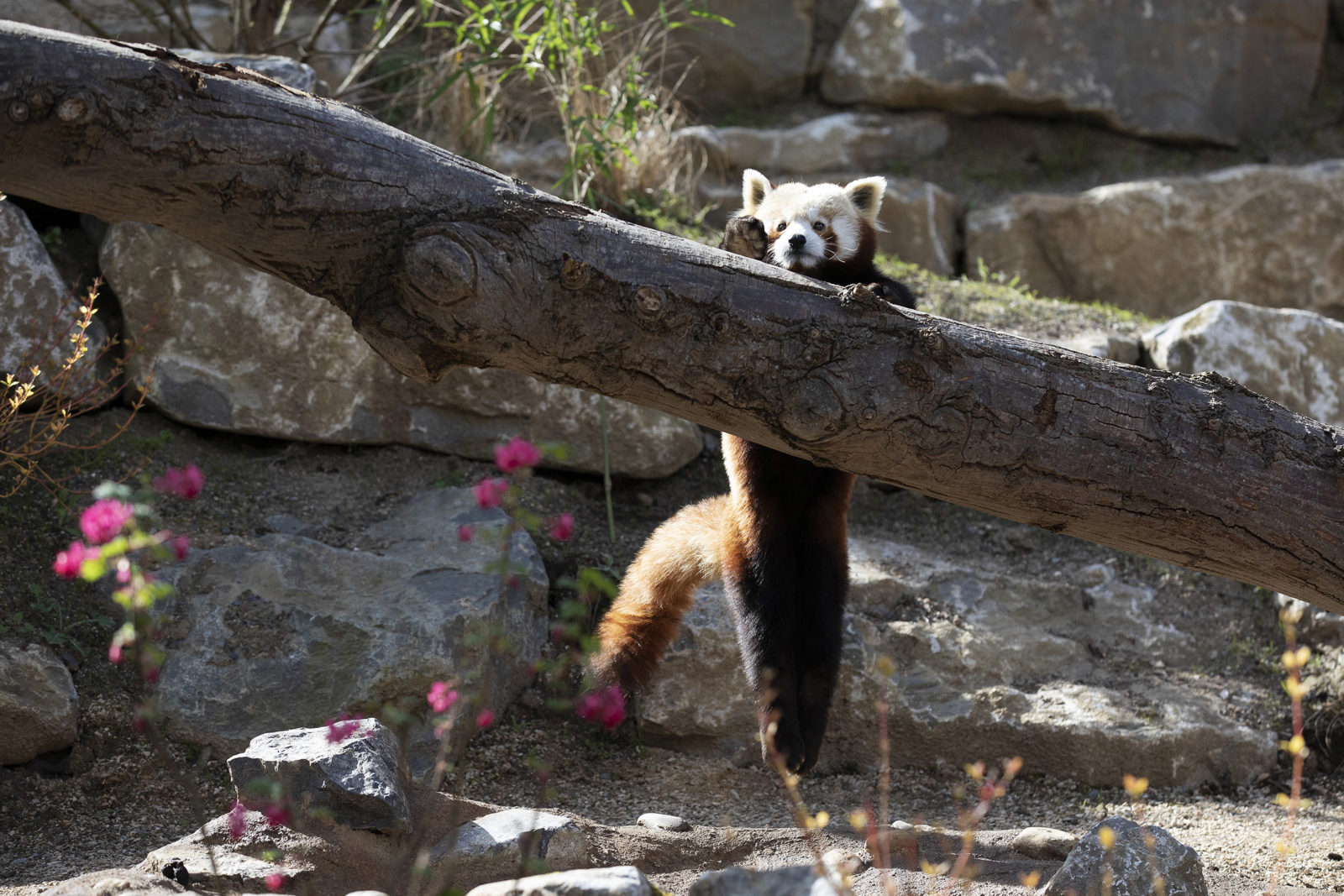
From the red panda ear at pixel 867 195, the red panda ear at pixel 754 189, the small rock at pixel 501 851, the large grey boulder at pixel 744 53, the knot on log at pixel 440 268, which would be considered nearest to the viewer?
the knot on log at pixel 440 268

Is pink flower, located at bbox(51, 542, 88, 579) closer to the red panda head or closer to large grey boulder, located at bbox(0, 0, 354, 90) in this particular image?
the red panda head

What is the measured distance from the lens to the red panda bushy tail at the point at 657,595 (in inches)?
154

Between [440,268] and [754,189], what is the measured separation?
2.70 metres

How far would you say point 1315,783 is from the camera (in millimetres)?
4242

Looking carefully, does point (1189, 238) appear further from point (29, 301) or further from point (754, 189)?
point (29, 301)

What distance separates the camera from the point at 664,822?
342cm

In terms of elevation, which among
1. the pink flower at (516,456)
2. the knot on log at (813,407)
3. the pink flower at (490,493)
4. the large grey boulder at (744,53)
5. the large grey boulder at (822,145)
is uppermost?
the large grey boulder at (744,53)

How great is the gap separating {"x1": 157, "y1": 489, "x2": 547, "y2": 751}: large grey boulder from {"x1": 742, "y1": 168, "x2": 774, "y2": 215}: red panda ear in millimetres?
1901

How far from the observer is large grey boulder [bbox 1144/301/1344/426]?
550 cm

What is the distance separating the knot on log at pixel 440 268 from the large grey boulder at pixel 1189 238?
5400 mm

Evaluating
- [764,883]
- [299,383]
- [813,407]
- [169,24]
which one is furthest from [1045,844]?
[169,24]

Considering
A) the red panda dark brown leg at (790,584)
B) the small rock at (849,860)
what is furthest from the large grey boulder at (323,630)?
the small rock at (849,860)

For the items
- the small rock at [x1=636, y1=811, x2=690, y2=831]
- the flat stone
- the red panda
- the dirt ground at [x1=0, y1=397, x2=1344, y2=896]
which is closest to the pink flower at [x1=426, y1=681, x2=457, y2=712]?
the flat stone

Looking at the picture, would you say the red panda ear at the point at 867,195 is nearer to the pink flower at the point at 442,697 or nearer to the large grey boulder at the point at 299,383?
the large grey boulder at the point at 299,383
